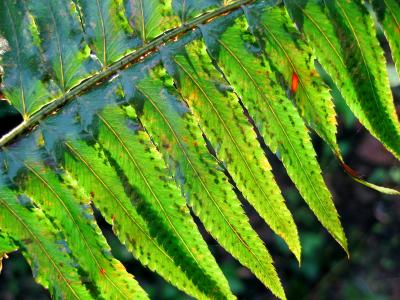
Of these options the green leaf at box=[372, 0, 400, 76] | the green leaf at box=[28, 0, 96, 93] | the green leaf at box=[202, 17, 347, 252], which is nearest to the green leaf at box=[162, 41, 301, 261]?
the green leaf at box=[202, 17, 347, 252]

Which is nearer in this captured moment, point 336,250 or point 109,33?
point 109,33

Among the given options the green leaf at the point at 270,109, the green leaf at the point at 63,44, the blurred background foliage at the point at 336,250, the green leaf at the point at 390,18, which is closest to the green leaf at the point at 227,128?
the green leaf at the point at 270,109

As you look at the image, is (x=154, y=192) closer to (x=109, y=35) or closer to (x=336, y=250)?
(x=109, y=35)

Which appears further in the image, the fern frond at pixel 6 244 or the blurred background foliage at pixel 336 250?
the blurred background foliage at pixel 336 250

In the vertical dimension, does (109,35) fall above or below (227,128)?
above

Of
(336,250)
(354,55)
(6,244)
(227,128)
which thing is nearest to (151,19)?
(227,128)

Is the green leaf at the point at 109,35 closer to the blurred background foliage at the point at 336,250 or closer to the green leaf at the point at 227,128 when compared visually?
the green leaf at the point at 227,128

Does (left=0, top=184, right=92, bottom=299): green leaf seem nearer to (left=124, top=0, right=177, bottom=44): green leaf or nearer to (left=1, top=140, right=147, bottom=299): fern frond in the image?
(left=1, top=140, right=147, bottom=299): fern frond

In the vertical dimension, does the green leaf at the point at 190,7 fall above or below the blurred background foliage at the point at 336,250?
above
